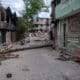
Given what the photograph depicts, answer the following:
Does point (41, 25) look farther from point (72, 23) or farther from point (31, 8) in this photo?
point (72, 23)

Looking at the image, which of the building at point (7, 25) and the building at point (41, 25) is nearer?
the building at point (7, 25)

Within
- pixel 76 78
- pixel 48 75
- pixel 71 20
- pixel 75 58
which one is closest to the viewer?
pixel 76 78

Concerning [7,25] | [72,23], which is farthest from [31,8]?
[72,23]

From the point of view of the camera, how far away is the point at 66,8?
Result: 2023 cm

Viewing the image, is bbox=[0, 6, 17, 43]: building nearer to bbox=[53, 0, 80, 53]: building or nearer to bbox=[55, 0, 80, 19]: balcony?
bbox=[55, 0, 80, 19]: balcony

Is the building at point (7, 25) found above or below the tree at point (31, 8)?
below

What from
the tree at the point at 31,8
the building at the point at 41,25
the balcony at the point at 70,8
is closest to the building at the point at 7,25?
the tree at the point at 31,8

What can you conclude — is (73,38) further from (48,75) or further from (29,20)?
(29,20)

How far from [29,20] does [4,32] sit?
24.1 metres

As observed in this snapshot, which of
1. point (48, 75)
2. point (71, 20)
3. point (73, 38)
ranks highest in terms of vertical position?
point (71, 20)

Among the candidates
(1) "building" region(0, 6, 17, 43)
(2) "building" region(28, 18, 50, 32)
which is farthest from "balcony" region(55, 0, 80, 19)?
(2) "building" region(28, 18, 50, 32)

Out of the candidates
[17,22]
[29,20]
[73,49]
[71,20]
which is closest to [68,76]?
→ [73,49]

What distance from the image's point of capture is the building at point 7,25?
132 ft

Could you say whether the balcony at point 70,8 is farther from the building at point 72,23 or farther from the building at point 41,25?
the building at point 41,25
